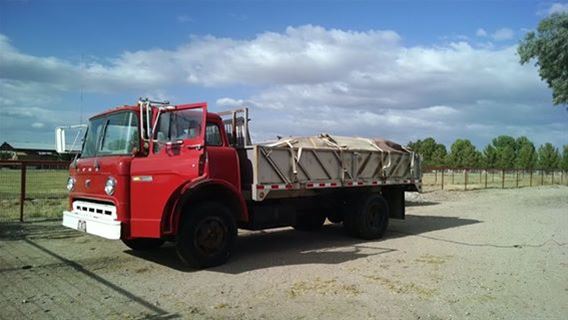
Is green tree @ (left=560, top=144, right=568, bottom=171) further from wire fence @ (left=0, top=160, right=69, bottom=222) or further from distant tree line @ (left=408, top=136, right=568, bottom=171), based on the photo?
wire fence @ (left=0, top=160, right=69, bottom=222)

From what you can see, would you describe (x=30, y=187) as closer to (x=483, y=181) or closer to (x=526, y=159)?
(x=483, y=181)

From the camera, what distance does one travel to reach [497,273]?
7590mm

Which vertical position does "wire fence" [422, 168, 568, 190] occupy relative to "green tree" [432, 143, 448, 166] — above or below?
below

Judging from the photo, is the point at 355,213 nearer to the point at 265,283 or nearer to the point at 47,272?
the point at 265,283

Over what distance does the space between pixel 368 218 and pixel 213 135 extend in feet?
14.8

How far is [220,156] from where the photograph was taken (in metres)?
7.77

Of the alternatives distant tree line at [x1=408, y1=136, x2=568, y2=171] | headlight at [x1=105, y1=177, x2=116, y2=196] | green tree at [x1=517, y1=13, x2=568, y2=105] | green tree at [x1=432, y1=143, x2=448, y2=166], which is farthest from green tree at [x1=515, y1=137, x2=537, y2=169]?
headlight at [x1=105, y1=177, x2=116, y2=196]

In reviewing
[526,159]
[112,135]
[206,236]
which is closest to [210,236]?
[206,236]

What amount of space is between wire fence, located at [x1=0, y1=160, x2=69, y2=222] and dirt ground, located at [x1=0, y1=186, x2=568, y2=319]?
1176 mm

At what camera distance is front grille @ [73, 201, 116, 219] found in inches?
291

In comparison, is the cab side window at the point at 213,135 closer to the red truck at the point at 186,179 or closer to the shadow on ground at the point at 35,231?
the red truck at the point at 186,179

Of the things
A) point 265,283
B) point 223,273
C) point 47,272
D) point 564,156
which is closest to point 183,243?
point 223,273

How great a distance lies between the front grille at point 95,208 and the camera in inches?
291

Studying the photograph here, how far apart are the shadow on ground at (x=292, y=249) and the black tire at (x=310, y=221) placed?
0.19 meters
